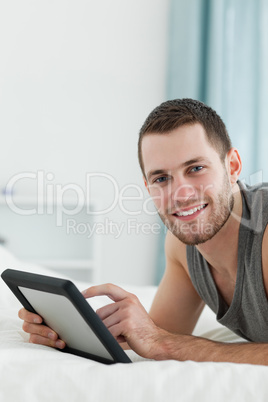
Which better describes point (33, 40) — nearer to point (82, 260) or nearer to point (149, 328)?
point (82, 260)

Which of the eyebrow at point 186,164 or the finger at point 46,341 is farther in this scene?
the eyebrow at point 186,164

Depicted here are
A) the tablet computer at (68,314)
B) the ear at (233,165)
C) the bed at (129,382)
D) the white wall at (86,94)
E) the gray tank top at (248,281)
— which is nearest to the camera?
the bed at (129,382)

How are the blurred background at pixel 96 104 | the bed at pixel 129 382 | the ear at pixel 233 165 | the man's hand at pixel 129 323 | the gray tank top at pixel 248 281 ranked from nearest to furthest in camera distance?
the bed at pixel 129 382 → the man's hand at pixel 129 323 → the gray tank top at pixel 248 281 → the ear at pixel 233 165 → the blurred background at pixel 96 104

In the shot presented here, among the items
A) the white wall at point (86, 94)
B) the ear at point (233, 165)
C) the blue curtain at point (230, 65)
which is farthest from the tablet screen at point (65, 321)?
the white wall at point (86, 94)

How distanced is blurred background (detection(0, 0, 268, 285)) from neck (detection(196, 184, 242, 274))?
6.11ft

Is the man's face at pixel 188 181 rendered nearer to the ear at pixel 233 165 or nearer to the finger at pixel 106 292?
the ear at pixel 233 165

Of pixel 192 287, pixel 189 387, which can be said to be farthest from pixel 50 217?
pixel 189 387

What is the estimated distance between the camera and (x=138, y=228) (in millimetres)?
3795

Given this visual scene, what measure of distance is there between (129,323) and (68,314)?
163mm

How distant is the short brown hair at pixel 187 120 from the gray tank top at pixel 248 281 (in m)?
0.15

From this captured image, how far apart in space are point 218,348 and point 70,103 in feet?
9.29

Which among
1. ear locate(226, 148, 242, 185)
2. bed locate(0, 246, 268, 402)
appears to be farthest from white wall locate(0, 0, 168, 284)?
bed locate(0, 246, 268, 402)

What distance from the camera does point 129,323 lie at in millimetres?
1044

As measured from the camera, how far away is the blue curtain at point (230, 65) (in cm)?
298
